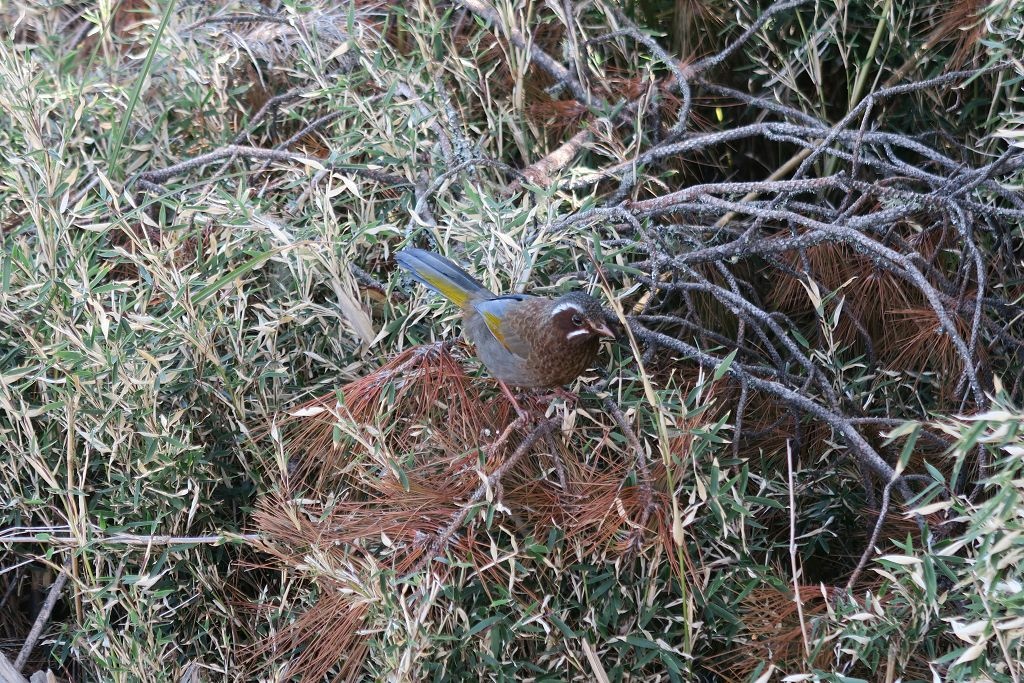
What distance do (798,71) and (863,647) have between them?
2.24 meters

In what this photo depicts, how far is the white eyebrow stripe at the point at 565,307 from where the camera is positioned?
2.84 m

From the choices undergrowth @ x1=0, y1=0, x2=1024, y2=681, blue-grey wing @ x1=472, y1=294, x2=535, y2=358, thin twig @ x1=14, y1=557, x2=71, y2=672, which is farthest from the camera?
thin twig @ x1=14, y1=557, x2=71, y2=672

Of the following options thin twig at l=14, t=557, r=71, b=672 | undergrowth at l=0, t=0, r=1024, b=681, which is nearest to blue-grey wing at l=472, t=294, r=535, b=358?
undergrowth at l=0, t=0, r=1024, b=681

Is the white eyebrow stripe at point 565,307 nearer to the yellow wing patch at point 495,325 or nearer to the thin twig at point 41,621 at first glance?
the yellow wing patch at point 495,325

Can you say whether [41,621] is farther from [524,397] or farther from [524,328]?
[524,328]

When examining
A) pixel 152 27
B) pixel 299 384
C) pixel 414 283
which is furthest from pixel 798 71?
pixel 152 27

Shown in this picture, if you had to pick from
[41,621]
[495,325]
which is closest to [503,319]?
[495,325]

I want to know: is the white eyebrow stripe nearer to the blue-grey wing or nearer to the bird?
the bird

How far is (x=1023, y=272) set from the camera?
10.6 ft

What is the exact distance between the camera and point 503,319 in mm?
2953

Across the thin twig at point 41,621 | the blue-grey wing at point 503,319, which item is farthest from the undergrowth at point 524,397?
the blue-grey wing at point 503,319

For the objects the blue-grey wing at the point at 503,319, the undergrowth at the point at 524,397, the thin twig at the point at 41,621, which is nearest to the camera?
the undergrowth at the point at 524,397

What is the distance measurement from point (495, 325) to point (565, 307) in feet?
0.74

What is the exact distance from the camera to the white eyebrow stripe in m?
2.84
